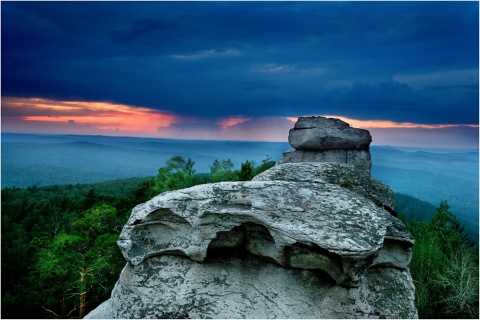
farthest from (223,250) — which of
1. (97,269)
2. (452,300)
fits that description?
(452,300)

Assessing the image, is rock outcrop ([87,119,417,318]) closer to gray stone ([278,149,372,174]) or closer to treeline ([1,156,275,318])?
gray stone ([278,149,372,174])

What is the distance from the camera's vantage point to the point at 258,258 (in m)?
9.29

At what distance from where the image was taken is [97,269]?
2741cm

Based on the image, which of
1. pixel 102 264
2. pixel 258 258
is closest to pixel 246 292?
pixel 258 258

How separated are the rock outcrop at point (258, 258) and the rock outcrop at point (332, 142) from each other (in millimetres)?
14174

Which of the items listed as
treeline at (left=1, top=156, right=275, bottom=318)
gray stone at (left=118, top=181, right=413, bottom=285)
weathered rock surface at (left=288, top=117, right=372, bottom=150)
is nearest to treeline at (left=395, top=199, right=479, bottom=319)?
weathered rock surface at (left=288, top=117, right=372, bottom=150)

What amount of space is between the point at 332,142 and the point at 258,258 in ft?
49.6

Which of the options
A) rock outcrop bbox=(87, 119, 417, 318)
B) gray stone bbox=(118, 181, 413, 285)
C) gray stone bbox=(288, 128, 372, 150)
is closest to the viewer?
gray stone bbox=(118, 181, 413, 285)

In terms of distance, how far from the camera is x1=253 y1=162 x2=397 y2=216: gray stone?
10.8 m

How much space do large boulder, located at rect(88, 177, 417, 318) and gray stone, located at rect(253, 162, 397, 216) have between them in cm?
133

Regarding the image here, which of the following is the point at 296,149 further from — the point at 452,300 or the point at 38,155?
the point at 38,155

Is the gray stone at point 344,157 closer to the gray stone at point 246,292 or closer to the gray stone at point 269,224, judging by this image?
the gray stone at point 269,224

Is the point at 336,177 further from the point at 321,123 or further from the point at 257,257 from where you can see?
the point at 321,123

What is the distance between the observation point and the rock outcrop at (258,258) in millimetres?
8297
